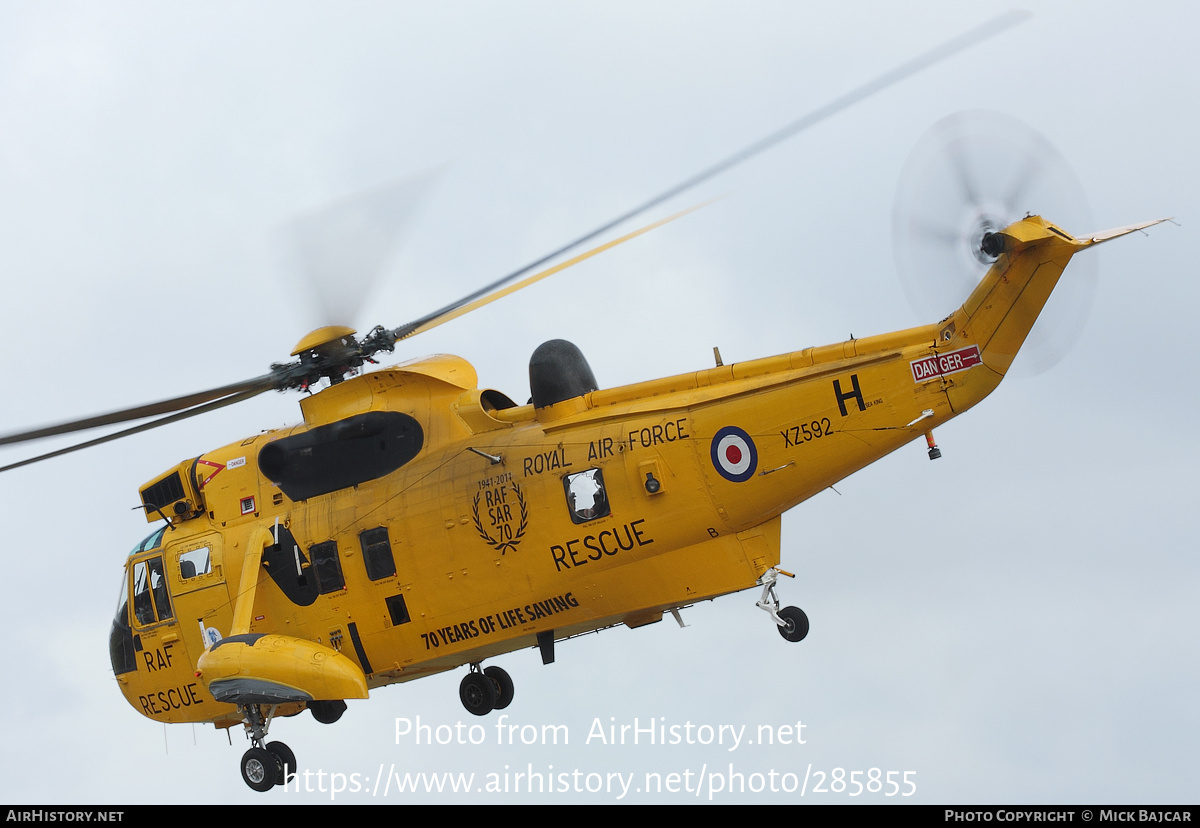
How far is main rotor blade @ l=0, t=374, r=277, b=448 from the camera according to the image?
15438 millimetres

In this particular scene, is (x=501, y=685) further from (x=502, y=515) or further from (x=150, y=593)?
(x=150, y=593)

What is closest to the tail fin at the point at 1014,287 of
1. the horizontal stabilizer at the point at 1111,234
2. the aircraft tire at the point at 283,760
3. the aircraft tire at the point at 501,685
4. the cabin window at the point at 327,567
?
the horizontal stabilizer at the point at 1111,234

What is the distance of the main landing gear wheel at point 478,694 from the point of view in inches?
801

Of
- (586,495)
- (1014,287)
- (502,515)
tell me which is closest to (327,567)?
(502,515)

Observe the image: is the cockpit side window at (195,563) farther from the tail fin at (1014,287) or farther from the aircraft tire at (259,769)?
the tail fin at (1014,287)

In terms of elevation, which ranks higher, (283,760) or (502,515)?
(502,515)

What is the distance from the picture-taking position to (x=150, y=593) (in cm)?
1955

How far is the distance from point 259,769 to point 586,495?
6.22 m

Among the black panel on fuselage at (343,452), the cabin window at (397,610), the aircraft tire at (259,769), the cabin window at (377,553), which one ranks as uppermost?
the black panel on fuselage at (343,452)

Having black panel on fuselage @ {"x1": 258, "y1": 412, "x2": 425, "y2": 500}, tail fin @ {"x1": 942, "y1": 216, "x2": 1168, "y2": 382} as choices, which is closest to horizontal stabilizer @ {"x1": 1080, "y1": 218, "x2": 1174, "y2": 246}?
tail fin @ {"x1": 942, "y1": 216, "x2": 1168, "y2": 382}

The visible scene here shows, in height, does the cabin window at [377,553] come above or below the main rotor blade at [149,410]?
below

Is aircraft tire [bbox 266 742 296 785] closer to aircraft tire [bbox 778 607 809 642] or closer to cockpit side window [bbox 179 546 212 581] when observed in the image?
cockpit side window [bbox 179 546 212 581]

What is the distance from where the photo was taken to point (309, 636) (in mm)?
18359

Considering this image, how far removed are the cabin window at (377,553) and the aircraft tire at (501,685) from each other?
3.45m
